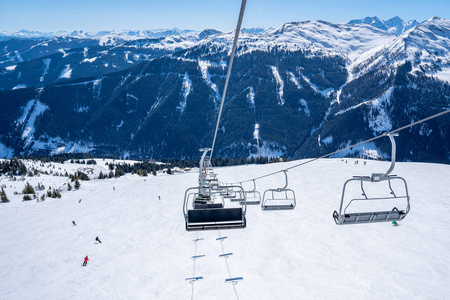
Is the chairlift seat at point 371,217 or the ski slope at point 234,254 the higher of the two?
the chairlift seat at point 371,217

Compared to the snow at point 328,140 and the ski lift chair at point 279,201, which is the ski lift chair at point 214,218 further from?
the snow at point 328,140

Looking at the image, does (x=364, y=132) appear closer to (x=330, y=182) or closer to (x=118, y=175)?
(x=330, y=182)

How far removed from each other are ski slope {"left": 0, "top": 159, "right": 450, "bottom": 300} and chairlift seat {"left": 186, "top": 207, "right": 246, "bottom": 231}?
14772mm

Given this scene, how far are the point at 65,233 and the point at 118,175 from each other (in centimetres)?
4715

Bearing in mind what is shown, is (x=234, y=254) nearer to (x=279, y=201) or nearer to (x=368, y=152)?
(x=279, y=201)

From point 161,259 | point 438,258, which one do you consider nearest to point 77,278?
point 161,259

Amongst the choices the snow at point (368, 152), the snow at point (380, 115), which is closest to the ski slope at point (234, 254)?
the snow at point (368, 152)

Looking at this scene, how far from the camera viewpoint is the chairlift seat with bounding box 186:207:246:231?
10461 millimetres

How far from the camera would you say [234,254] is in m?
28.8

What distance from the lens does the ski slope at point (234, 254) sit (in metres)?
23.2

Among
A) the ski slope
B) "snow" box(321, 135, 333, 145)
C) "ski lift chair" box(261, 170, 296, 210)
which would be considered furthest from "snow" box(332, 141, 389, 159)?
"ski lift chair" box(261, 170, 296, 210)

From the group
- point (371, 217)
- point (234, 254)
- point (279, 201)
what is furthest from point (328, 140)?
point (371, 217)

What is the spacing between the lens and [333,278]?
24078 millimetres

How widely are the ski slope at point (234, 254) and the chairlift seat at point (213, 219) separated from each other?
14.8m
